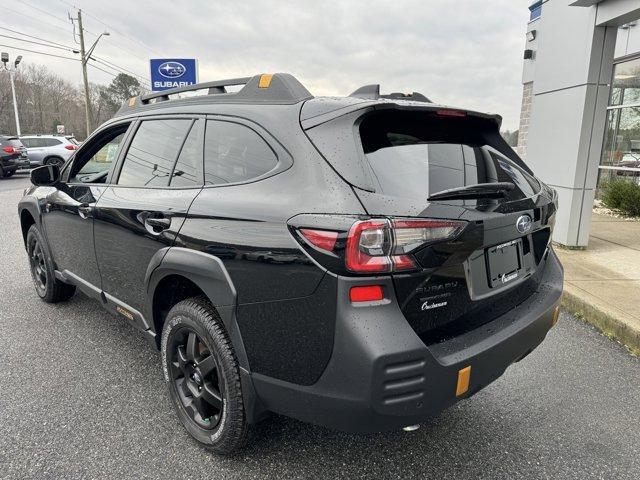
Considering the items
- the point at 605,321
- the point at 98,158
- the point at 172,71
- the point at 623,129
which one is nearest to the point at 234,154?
the point at 98,158

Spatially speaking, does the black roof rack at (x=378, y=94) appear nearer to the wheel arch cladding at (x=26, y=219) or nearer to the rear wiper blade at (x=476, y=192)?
the rear wiper blade at (x=476, y=192)

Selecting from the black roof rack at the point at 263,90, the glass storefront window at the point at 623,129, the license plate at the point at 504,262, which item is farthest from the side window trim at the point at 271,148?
the glass storefront window at the point at 623,129

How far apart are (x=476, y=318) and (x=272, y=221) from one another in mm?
999

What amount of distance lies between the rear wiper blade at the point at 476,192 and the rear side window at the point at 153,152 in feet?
4.95

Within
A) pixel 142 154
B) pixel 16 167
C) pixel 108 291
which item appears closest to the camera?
pixel 142 154

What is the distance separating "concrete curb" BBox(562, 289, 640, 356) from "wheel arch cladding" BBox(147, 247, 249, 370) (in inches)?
123

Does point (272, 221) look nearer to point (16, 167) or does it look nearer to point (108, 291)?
point (108, 291)

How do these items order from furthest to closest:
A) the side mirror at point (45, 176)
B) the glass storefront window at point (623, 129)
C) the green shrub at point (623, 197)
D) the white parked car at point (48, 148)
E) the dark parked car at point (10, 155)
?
the white parked car at point (48, 148)
the dark parked car at point (10, 155)
the glass storefront window at point (623, 129)
the green shrub at point (623, 197)
the side mirror at point (45, 176)

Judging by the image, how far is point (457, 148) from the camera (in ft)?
7.64

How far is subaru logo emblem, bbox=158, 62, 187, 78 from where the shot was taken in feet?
42.9

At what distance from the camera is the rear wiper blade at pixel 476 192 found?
186 cm

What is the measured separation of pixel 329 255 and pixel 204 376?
1.08 meters

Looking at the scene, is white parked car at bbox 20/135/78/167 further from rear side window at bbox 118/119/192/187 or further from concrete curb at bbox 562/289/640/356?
concrete curb at bbox 562/289/640/356

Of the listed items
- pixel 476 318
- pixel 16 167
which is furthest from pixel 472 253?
pixel 16 167
